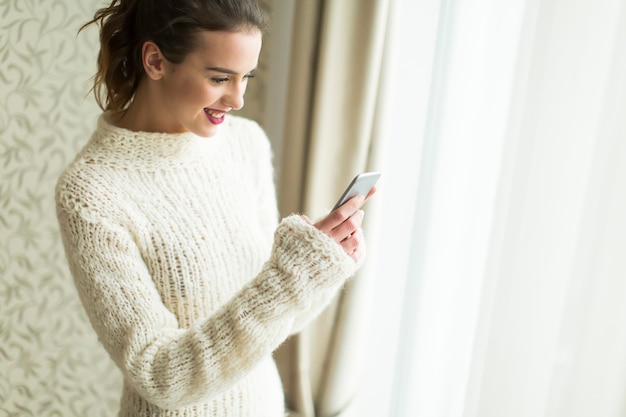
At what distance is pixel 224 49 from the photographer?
3.56 ft

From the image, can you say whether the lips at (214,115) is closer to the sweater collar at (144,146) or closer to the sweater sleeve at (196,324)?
the sweater collar at (144,146)

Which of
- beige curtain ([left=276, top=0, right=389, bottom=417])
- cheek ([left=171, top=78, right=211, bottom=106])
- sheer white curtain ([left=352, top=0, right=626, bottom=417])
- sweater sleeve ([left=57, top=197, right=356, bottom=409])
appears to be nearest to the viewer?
sweater sleeve ([left=57, top=197, right=356, bottom=409])

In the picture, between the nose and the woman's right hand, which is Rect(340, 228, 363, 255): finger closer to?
the woman's right hand

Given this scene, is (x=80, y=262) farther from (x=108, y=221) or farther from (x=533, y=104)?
(x=533, y=104)

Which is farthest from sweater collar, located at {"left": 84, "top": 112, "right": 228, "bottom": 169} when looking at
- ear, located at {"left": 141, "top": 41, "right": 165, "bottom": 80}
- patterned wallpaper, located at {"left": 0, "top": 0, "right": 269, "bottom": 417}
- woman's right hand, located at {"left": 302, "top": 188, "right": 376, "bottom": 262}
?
patterned wallpaper, located at {"left": 0, "top": 0, "right": 269, "bottom": 417}

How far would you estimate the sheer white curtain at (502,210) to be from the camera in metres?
1.25

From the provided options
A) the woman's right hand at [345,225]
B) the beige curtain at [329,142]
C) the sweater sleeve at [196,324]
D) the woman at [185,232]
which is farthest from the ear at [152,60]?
the beige curtain at [329,142]

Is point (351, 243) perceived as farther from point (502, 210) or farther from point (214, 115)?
point (502, 210)

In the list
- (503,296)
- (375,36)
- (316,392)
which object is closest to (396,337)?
(316,392)

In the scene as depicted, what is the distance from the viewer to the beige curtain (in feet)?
5.52

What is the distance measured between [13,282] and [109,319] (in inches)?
45.9

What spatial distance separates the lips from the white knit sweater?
0.24 ft

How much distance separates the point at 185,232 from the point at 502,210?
730 millimetres

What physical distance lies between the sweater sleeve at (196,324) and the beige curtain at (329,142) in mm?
733
